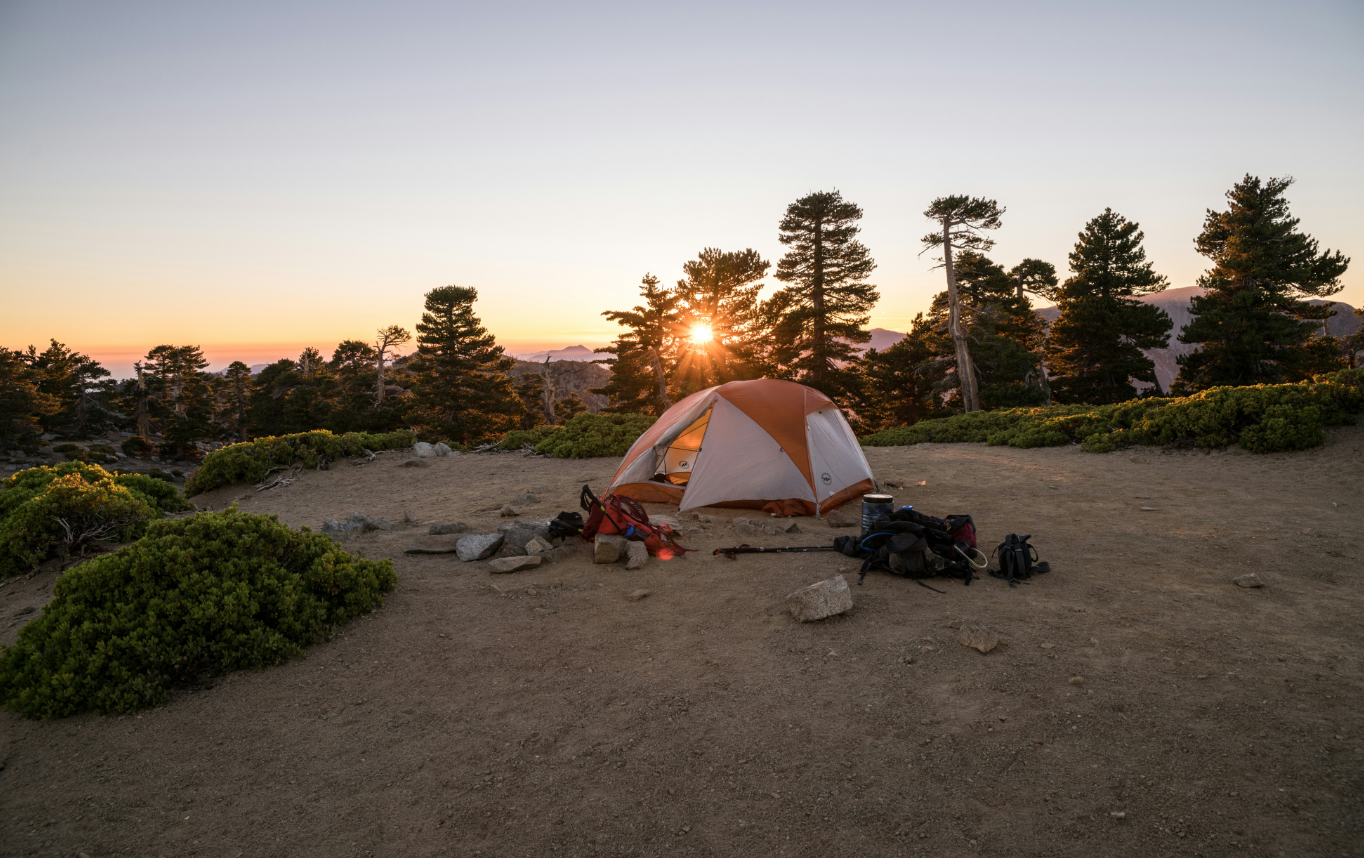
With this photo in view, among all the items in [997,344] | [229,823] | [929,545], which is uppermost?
[997,344]

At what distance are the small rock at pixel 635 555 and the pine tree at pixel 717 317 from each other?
85.7 feet

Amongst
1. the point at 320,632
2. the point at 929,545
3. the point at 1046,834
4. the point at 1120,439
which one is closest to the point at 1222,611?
the point at 929,545

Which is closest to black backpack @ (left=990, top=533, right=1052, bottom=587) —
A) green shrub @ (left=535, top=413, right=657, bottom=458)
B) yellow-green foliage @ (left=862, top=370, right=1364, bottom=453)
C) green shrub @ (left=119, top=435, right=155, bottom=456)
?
yellow-green foliage @ (left=862, top=370, right=1364, bottom=453)

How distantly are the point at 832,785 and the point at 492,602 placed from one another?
373 centimetres

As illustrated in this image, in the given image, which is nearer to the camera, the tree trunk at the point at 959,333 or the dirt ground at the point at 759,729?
the dirt ground at the point at 759,729

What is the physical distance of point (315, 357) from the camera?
53.9 m

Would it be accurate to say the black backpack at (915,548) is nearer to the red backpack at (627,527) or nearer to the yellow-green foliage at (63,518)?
the red backpack at (627,527)

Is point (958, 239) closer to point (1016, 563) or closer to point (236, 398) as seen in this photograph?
point (1016, 563)

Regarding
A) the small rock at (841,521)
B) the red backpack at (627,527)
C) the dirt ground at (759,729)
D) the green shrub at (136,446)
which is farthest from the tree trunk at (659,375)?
the green shrub at (136,446)

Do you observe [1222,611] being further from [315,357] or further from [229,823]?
[315,357]

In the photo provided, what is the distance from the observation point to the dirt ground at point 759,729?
107 inches

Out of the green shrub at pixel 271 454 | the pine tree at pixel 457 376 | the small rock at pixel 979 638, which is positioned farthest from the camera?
the pine tree at pixel 457 376

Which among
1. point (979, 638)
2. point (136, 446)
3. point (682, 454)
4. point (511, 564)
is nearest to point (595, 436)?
point (682, 454)

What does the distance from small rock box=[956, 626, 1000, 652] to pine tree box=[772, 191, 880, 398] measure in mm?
27430
